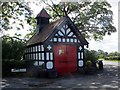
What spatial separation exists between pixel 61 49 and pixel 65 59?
3.12 feet

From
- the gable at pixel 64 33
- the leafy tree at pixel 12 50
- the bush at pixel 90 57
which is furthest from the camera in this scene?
the bush at pixel 90 57

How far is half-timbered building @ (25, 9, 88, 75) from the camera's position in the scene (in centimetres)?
2089

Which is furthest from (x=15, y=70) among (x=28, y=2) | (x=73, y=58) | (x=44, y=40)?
(x=28, y=2)

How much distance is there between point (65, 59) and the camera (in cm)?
2172

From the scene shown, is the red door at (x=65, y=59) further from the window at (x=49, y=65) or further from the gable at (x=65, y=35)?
the gable at (x=65, y=35)

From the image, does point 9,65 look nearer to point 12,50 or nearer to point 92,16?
point 12,50

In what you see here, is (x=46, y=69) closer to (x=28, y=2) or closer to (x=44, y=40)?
(x=44, y=40)

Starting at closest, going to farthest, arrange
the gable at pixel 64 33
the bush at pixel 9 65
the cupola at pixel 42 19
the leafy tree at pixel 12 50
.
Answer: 1. the bush at pixel 9 65
2. the gable at pixel 64 33
3. the leafy tree at pixel 12 50
4. the cupola at pixel 42 19

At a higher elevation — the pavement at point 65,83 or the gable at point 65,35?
the gable at point 65,35

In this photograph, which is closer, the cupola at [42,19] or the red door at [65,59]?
the red door at [65,59]

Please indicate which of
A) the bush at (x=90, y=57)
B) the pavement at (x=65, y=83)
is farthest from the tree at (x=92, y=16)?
the pavement at (x=65, y=83)

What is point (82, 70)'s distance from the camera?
2197 centimetres

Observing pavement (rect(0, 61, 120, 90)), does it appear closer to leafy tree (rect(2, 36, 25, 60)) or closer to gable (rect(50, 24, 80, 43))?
gable (rect(50, 24, 80, 43))

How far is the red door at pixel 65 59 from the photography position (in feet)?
69.8
